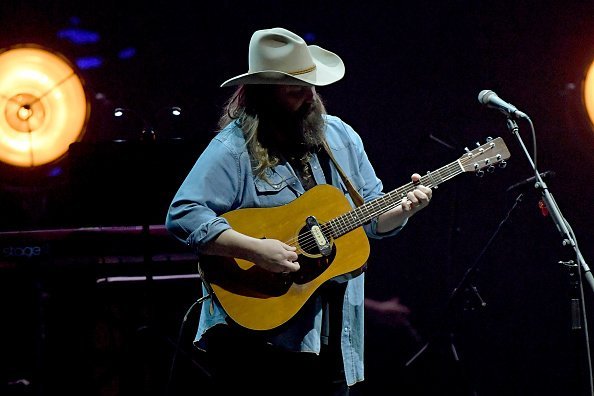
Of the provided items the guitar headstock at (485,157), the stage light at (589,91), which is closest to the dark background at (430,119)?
the stage light at (589,91)

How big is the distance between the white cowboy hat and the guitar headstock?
64 cm

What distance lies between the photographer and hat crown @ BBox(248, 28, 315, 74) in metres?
2.81

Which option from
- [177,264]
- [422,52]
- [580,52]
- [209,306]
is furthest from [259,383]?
[580,52]

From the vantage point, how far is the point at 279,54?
2822 millimetres

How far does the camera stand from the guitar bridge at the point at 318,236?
8.92ft

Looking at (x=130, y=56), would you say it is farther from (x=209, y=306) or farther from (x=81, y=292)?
(x=209, y=306)

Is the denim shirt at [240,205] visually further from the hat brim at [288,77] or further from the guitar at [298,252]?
the hat brim at [288,77]

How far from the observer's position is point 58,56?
16.0ft

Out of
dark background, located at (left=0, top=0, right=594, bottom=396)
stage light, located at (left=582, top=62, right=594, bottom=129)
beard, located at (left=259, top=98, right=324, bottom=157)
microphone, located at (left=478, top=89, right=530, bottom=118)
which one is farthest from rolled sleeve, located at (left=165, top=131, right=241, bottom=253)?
stage light, located at (left=582, top=62, right=594, bottom=129)

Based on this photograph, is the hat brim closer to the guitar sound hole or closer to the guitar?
the guitar

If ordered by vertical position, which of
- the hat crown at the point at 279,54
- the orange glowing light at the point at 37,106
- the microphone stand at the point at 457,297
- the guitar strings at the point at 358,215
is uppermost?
the orange glowing light at the point at 37,106

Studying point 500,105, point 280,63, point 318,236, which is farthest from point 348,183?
point 500,105

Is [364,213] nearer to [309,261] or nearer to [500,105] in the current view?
[309,261]

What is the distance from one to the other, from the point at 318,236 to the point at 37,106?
2863 mm
